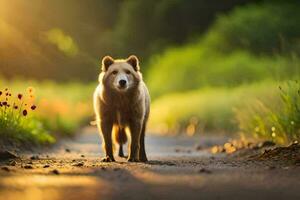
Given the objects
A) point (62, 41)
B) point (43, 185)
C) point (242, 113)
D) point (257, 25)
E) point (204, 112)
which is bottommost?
point (43, 185)

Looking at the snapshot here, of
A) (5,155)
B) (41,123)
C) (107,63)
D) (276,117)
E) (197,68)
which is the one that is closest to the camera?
(5,155)

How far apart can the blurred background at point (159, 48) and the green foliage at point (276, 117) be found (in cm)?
620

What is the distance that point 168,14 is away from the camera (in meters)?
42.9

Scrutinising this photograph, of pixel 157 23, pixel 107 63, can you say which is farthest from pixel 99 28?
pixel 107 63

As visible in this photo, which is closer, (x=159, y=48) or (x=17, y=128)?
(x=17, y=128)

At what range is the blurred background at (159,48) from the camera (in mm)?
29938

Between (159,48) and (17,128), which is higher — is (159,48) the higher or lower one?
the higher one

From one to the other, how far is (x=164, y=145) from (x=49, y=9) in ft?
67.8

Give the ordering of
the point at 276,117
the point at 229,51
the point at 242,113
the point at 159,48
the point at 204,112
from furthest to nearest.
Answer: the point at 159,48 → the point at 229,51 → the point at 204,112 → the point at 242,113 → the point at 276,117

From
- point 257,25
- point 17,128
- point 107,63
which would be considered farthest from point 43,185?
point 257,25

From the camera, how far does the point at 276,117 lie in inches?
570

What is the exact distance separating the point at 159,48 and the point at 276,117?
30.2 meters

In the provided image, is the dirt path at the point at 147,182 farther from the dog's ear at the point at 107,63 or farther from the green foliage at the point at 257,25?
the green foliage at the point at 257,25

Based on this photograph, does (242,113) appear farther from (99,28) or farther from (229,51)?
(99,28)
